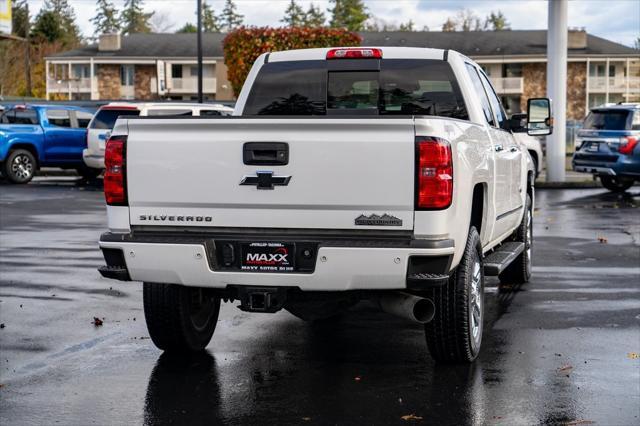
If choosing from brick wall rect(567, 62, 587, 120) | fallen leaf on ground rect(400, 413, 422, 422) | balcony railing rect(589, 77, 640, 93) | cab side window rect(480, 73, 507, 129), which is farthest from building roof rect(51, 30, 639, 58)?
fallen leaf on ground rect(400, 413, 422, 422)

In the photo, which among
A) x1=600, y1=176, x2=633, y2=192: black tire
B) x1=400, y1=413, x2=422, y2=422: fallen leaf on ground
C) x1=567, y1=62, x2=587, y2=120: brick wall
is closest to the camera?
x1=400, y1=413, x2=422, y2=422: fallen leaf on ground

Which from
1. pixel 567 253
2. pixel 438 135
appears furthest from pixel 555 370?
pixel 567 253

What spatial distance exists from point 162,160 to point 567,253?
7.99 meters

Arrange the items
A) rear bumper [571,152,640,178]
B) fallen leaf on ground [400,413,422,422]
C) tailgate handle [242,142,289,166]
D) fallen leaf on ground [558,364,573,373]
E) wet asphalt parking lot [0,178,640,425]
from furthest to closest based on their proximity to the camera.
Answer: rear bumper [571,152,640,178], fallen leaf on ground [558,364,573,373], tailgate handle [242,142,289,166], wet asphalt parking lot [0,178,640,425], fallen leaf on ground [400,413,422,422]

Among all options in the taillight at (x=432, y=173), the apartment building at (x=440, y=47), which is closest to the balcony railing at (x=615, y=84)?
the apartment building at (x=440, y=47)

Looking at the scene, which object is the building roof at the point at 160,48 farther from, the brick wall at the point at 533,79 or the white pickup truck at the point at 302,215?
the white pickup truck at the point at 302,215

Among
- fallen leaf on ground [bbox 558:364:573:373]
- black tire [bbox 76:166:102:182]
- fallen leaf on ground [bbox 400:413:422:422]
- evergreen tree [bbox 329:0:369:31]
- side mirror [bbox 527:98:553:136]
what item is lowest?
fallen leaf on ground [bbox 400:413:422:422]

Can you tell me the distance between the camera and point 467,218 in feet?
21.6

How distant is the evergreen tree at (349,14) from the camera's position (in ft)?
341

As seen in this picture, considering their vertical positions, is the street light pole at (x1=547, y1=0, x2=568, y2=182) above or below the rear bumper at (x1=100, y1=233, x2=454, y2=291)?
above

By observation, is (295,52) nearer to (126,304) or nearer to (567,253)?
(126,304)

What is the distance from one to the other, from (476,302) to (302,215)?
1695 mm

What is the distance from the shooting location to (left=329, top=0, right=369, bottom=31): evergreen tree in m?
104

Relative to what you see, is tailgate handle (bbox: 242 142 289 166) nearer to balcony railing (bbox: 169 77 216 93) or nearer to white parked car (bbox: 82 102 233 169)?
white parked car (bbox: 82 102 233 169)
